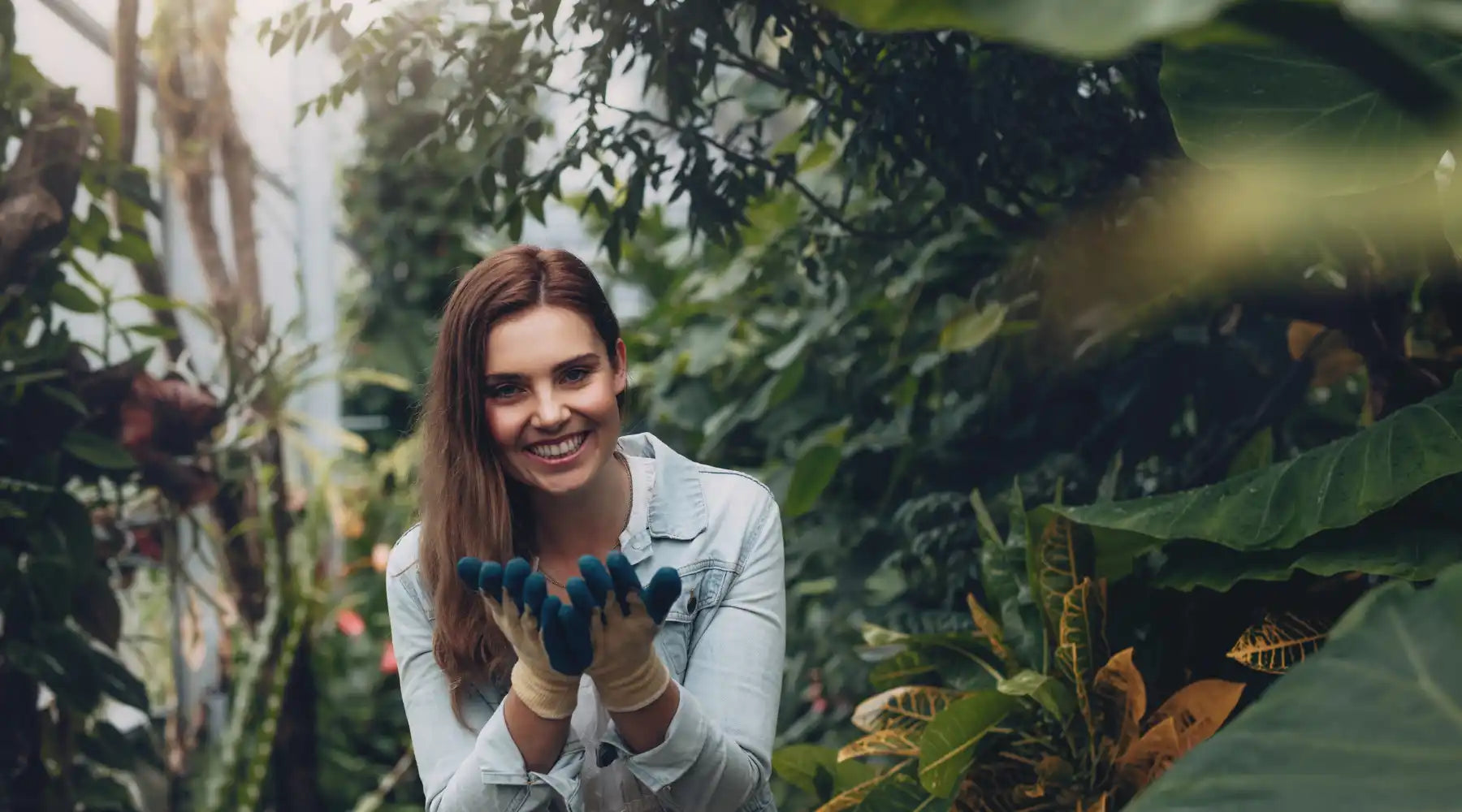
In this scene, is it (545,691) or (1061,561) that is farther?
(1061,561)

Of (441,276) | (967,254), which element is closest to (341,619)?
(441,276)

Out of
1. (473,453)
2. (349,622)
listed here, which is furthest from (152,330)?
(349,622)

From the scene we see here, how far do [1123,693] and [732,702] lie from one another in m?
0.45

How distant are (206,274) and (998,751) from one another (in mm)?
1760

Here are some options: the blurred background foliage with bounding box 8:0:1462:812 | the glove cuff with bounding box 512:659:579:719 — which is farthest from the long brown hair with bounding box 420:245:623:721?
the blurred background foliage with bounding box 8:0:1462:812

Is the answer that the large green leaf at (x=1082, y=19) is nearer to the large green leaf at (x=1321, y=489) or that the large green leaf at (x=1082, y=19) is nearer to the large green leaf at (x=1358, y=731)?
the large green leaf at (x=1358, y=731)

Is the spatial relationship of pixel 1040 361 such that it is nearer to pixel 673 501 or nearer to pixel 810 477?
pixel 810 477

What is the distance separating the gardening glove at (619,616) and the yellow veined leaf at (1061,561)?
545 millimetres

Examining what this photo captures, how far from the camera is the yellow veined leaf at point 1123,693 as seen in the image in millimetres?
1265

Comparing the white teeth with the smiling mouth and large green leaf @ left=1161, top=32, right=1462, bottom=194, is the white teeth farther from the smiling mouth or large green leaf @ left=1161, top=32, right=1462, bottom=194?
large green leaf @ left=1161, top=32, right=1462, bottom=194

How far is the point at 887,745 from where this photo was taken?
1.36m

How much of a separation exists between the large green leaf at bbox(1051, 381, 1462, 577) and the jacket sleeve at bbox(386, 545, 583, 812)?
1.85ft

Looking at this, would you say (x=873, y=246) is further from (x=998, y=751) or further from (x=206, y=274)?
(x=206, y=274)

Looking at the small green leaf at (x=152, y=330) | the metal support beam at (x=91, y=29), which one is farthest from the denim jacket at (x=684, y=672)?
the metal support beam at (x=91, y=29)
